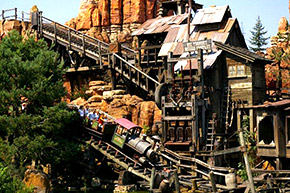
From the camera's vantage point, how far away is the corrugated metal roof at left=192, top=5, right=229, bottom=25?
38469 mm

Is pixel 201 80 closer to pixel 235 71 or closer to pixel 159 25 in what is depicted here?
pixel 235 71

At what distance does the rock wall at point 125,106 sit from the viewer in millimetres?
37938

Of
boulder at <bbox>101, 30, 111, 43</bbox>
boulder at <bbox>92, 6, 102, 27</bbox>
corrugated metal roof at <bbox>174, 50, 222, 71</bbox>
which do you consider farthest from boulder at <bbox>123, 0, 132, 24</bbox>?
corrugated metal roof at <bbox>174, 50, 222, 71</bbox>

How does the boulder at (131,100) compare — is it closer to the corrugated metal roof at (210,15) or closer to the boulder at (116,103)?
the boulder at (116,103)

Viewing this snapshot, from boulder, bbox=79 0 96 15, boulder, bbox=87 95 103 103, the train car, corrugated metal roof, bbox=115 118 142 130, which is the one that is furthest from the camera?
boulder, bbox=79 0 96 15

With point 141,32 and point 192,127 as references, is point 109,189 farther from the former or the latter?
point 141,32

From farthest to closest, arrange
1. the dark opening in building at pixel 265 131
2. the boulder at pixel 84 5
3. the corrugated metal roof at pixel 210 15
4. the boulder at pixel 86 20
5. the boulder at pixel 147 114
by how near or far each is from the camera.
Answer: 1. the boulder at pixel 84 5
2. the boulder at pixel 86 20
3. the corrugated metal roof at pixel 210 15
4. the boulder at pixel 147 114
5. the dark opening in building at pixel 265 131

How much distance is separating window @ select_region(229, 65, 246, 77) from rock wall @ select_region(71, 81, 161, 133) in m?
6.28

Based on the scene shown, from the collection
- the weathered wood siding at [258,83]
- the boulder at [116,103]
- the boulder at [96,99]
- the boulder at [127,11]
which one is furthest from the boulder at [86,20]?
the weathered wood siding at [258,83]

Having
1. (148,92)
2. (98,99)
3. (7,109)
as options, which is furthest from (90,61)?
(7,109)

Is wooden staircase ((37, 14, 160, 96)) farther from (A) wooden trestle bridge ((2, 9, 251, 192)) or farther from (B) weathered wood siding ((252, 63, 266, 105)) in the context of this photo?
(B) weathered wood siding ((252, 63, 266, 105))

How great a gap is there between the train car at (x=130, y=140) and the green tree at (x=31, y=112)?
8.97ft

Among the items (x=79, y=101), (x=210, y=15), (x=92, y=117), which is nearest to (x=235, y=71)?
(x=210, y=15)

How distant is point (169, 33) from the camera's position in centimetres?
4084
